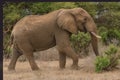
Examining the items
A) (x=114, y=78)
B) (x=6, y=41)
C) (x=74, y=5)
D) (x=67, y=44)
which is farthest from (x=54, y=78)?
(x=74, y=5)

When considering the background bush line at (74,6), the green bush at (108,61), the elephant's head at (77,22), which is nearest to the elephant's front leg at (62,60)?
the elephant's head at (77,22)

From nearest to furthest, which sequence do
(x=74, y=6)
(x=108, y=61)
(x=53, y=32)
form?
(x=108, y=61) → (x=53, y=32) → (x=74, y=6)

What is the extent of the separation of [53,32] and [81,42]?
3.47m

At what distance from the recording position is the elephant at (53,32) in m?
9.82

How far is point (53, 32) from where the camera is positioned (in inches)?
392

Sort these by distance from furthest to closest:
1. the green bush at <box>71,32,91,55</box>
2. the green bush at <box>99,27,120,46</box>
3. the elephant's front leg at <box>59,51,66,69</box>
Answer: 1. the green bush at <box>99,27,120,46</box>
2. the green bush at <box>71,32,91,55</box>
3. the elephant's front leg at <box>59,51,66,69</box>

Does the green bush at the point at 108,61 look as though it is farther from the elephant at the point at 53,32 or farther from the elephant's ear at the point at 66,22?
the elephant's ear at the point at 66,22

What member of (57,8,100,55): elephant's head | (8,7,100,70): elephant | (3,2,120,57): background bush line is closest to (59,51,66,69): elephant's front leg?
(8,7,100,70): elephant

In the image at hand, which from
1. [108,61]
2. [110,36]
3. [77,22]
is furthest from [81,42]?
[108,61]

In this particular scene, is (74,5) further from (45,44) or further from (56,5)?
(45,44)

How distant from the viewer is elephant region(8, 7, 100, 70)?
9.82 meters

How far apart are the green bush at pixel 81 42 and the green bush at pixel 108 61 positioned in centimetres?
367

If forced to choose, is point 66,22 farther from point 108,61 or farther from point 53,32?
point 108,61

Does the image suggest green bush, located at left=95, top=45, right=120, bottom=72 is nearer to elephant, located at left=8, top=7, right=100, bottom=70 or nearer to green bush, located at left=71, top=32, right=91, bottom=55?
elephant, located at left=8, top=7, right=100, bottom=70
